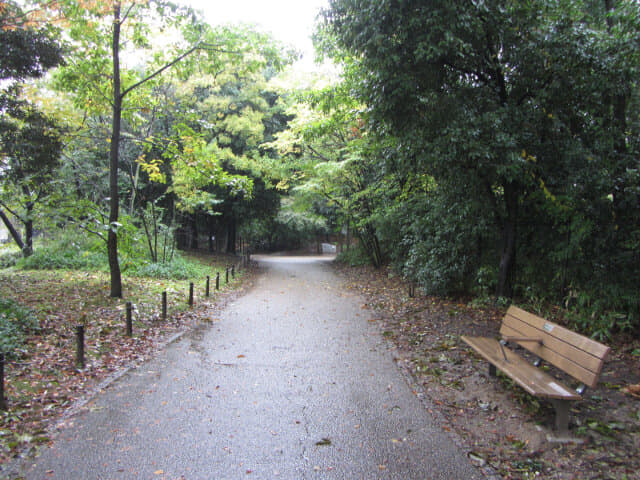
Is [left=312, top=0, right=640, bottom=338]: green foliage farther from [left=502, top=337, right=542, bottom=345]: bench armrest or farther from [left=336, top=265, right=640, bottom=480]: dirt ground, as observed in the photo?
[left=502, top=337, right=542, bottom=345]: bench armrest

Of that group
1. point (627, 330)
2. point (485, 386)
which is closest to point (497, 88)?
point (627, 330)

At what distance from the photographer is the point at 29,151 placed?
30.2ft

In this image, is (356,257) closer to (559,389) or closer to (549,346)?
(549,346)

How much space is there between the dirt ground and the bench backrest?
20.7 inches

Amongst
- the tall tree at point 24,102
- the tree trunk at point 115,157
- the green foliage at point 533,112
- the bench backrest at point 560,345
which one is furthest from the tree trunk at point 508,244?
the tall tree at point 24,102

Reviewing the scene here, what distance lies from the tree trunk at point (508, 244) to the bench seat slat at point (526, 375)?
11.3 ft

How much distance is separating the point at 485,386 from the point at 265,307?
263 inches

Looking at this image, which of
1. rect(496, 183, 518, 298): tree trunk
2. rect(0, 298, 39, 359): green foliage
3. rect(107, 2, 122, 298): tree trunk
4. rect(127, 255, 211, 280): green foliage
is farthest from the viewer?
rect(127, 255, 211, 280): green foliage

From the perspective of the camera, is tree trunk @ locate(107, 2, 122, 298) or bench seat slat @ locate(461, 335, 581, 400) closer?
bench seat slat @ locate(461, 335, 581, 400)

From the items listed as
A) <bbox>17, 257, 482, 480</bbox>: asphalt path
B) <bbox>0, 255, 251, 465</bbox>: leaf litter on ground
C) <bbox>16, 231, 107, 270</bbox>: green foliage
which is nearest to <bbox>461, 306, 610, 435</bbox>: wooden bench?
<bbox>17, 257, 482, 480</bbox>: asphalt path

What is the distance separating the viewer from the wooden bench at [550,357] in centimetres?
367

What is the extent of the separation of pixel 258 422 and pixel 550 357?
3319 mm

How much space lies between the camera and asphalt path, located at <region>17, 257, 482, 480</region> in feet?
11.0

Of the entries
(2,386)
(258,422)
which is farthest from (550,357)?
(2,386)
